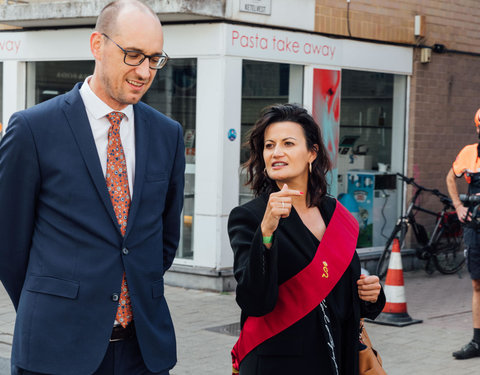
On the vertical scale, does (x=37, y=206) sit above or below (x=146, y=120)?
below

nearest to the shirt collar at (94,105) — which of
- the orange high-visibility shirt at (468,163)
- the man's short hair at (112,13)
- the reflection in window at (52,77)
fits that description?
the man's short hair at (112,13)

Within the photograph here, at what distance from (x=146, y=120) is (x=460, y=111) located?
33.0 ft

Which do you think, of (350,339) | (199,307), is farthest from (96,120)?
(199,307)

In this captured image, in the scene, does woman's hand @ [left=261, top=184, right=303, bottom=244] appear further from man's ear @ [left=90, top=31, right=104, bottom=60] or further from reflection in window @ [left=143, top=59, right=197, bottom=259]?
reflection in window @ [left=143, top=59, right=197, bottom=259]

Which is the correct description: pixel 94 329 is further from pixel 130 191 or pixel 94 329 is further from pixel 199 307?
pixel 199 307

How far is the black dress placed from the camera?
3.24 m

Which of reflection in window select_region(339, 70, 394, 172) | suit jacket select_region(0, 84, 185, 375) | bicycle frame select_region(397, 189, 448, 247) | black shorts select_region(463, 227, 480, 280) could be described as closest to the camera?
suit jacket select_region(0, 84, 185, 375)

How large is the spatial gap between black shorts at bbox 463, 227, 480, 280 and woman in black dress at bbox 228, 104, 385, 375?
3541 mm

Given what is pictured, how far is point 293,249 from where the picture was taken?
3.34 metres

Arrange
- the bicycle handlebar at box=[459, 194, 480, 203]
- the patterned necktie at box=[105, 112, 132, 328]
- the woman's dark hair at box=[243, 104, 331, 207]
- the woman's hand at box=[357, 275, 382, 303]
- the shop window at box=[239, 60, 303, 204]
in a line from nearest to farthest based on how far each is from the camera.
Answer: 1. the patterned necktie at box=[105, 112, 132, 328]
2. the woman's hand at box=[357, 275, 382, 303]
3. the woman's dark hair at box=[243, 104, 331, 207]
4. the bicycle handlebar at box=[459, 194, 480, 203]
5. the shop window at box=[239, 60, 303, 204]

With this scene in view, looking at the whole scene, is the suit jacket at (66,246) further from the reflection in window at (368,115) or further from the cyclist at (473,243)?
the reflection in window at (368,115)

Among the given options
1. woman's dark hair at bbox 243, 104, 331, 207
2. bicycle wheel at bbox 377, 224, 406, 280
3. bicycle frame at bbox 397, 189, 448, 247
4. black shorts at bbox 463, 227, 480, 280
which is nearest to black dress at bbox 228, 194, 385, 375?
woman's dark hair at bbox 243, 104, 331, 207

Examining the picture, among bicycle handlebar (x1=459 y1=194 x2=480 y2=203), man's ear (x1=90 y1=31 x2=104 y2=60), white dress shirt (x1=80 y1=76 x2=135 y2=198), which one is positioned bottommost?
bicycle handlebar (x1=459 y1=194 x2=480 y2=203)

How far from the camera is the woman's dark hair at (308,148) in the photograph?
355 cm
